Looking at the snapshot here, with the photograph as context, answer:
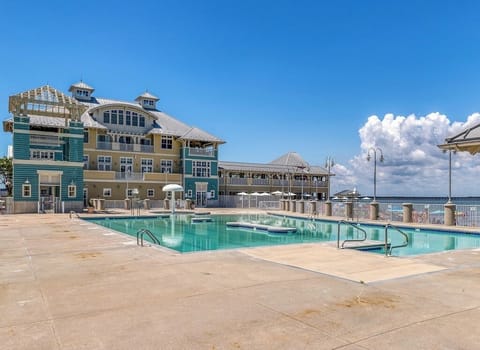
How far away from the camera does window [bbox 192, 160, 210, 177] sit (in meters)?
43.2

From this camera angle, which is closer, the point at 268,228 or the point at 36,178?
the point at 268,228

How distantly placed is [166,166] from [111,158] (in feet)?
19.5

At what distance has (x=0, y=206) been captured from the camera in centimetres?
2995

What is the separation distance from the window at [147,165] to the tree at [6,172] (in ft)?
55.9

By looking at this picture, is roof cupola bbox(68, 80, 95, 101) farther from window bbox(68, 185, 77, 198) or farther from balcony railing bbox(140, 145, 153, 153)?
window bbox(68, 185, 77, 198)

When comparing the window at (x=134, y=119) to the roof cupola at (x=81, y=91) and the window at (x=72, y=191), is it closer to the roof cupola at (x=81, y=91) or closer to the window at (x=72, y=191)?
the roof cupola at (x=81, y=91)

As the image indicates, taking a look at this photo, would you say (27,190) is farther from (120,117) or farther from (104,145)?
(120,117)

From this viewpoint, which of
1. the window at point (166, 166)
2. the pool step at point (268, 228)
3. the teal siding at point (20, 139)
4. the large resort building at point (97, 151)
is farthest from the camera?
the window at point (166, 166)

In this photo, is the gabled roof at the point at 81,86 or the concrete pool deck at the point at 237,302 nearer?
the concrete pool deck at the point at 237,302

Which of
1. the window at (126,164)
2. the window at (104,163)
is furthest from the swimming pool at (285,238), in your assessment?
the window at (126,164)

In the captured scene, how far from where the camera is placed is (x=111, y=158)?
132 feet

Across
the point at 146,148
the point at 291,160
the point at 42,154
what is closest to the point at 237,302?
the point at 42,154

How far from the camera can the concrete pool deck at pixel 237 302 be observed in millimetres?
4152

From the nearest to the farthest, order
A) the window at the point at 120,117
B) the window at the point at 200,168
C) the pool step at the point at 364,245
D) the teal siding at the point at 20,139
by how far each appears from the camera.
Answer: the pool step at the point at 364,245 → the teal siding at the point at 20,139 → the window at the point at 120,117 → the window at the point at 200,168
